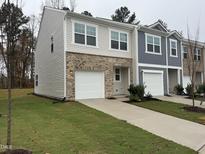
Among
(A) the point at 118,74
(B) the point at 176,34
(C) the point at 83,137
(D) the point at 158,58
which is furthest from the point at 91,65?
(B) the point at 176,34

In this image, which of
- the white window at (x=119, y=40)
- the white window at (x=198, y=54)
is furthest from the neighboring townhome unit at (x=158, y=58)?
the white window at (x=198, y=54)

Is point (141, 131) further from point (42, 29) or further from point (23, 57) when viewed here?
point (23, 57)

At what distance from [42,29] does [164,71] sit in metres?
12.4

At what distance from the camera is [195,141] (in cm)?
932

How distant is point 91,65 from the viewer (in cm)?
1970

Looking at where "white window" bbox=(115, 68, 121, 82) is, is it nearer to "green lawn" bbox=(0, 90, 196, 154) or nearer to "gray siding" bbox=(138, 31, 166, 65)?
"gray siding" bbox=(138, 31, 166, 65)

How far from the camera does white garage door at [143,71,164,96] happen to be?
23719 millimetres

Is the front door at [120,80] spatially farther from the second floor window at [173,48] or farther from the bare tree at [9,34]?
the bare tree at [9,34]

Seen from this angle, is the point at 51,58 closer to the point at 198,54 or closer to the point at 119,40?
the point at 119,40

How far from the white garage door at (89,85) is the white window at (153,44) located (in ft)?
19.7

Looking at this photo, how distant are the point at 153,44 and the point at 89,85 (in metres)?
8.29

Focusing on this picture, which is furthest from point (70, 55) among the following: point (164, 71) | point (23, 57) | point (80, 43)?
point (23, 57)

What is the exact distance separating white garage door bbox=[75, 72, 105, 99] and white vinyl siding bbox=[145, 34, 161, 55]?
5982mm

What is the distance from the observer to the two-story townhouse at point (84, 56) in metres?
18.6
